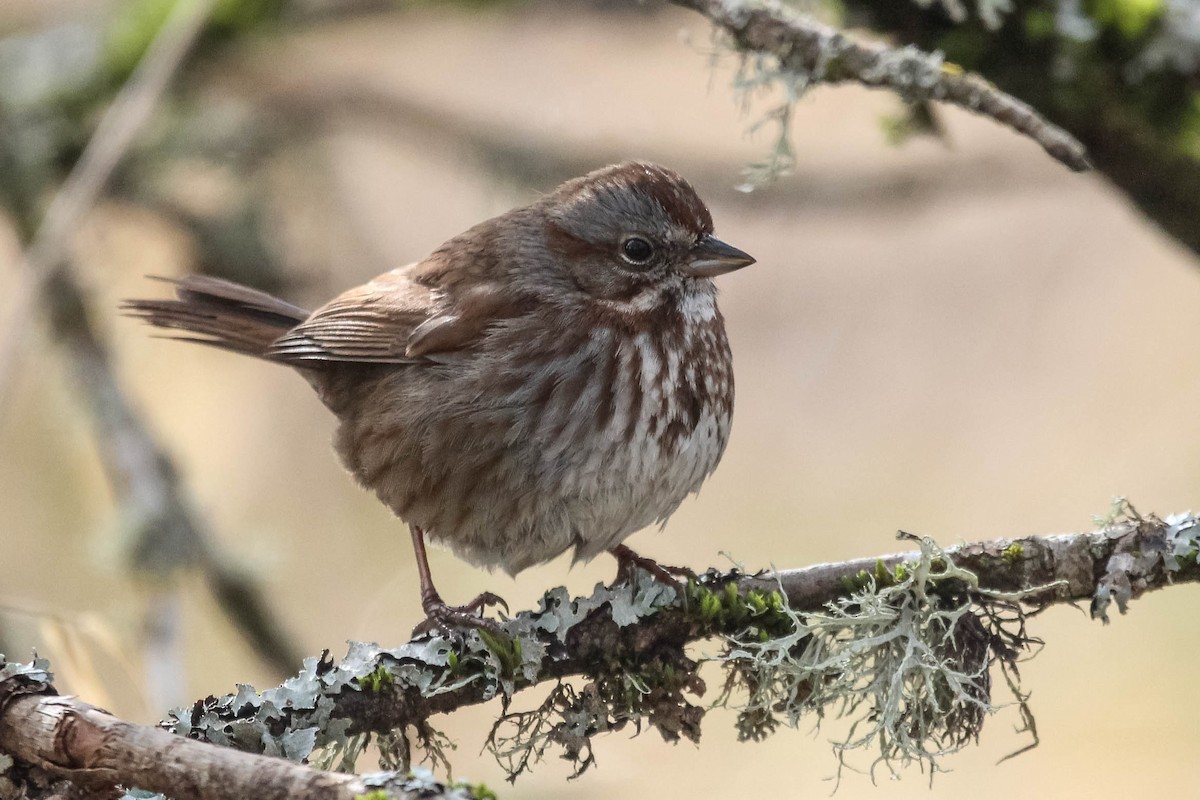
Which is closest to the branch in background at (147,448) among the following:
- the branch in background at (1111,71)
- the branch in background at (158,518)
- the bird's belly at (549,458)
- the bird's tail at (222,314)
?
the branch in background at (158,518)

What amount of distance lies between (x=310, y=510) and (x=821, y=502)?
262 centimetres

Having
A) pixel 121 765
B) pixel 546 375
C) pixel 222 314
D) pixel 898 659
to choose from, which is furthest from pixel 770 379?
pixel 121 765

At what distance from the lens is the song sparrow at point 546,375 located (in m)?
3.19

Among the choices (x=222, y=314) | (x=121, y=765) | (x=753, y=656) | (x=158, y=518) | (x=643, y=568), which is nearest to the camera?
(x=121, y=765)

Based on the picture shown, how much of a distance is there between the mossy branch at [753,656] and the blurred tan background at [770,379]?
103 inches

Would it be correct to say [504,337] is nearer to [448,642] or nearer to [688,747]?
[448,642]

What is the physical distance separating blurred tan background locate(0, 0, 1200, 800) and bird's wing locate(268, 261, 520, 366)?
1.36 meters

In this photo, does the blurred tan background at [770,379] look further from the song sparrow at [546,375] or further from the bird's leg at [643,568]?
the bird's leg at [643,568]

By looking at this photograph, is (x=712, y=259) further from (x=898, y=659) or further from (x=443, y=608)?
(x=898, y=659)

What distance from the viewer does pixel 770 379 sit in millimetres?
6754

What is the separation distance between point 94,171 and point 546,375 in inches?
60.8

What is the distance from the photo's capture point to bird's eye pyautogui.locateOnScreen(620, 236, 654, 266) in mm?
3492

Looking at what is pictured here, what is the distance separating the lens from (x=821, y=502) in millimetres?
6723

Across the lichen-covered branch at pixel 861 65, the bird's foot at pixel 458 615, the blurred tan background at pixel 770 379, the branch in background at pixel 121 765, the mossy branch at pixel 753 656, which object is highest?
the blurred tan background at pixel 770 379
